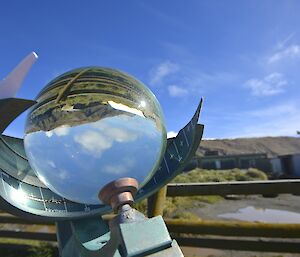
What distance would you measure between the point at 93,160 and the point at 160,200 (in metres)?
2.14

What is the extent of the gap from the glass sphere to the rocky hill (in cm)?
8915

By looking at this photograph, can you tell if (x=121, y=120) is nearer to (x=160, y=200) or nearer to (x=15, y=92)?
(x=15, y=92)

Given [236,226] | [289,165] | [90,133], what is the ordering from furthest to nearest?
[289,165] → [236,226] → [90,133]

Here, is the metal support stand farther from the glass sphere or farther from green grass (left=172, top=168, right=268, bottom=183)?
green grass (left=172, top=168, right=268, bottom=183)

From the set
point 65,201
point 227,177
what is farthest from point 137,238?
point 227,177

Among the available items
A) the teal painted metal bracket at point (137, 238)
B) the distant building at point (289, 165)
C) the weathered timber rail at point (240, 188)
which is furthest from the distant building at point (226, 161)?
the teal painted metal bracket at point (137, 238)

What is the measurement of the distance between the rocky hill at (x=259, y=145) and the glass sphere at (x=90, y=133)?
8915 centimetres

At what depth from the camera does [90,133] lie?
1.10 meters

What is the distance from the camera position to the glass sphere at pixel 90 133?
1.10m

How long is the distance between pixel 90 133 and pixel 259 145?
349ft

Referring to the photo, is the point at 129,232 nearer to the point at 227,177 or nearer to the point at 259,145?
the point at 227,177

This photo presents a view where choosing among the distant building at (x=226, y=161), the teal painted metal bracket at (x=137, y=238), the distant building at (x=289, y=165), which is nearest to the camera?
the teal painted metal bracket at (x=137, y=238)

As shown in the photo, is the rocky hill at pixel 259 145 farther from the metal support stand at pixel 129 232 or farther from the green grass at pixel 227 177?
the metal support stand at pixel 129 232

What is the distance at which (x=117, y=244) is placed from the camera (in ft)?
3.19
